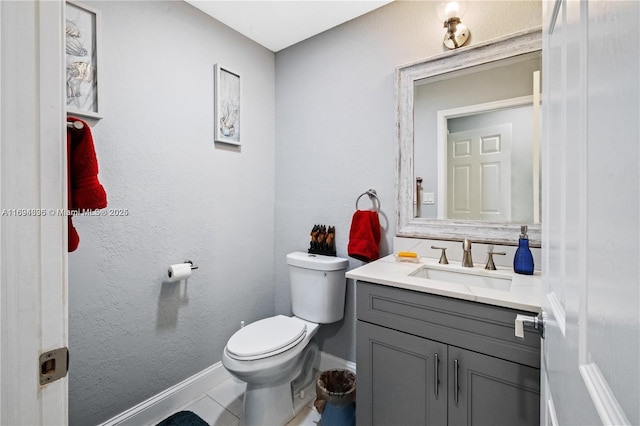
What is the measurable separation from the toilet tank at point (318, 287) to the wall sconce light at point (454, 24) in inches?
52.9

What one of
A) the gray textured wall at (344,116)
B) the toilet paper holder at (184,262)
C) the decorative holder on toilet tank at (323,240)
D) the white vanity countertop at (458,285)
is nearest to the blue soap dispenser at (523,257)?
the white vanity countertop at (458,285)

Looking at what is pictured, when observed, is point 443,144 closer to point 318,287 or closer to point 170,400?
point 318,287

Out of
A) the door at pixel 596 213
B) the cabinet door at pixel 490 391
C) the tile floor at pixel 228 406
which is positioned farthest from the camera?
the tile floor at pixel 228 406

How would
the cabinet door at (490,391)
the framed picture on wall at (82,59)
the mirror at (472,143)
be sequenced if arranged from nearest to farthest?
the cabinet door at (490,391) → the framed picture on wall at (82,59) → the mirror at (472,143)

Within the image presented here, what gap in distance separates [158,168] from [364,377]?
147 centimetres

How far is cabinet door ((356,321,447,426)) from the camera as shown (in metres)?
1.13

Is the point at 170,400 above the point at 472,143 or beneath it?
beneath

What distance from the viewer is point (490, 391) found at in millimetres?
1025

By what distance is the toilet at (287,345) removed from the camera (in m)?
1.43

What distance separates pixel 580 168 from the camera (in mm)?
408

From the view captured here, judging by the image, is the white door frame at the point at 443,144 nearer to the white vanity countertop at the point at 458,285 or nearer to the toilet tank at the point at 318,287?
the white vanity countertop at the point at 458,285

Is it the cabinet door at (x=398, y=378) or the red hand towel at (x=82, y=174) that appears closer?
the red hand towel at (x=82, y=174)

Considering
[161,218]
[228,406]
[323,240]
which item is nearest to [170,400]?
[228,406]

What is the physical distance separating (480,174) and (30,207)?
1.65 meters
